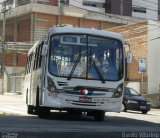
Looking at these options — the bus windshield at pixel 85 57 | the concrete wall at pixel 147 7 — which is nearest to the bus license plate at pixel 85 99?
the bus windshield at pixel 85 57

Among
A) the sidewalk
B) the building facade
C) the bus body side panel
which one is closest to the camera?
the bus body side panel

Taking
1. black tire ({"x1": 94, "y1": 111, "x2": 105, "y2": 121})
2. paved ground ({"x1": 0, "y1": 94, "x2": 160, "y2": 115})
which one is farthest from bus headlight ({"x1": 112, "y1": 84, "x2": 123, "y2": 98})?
paved ground ({"x1": 0, "y1": 94, "x2": 160, "y2": 115})

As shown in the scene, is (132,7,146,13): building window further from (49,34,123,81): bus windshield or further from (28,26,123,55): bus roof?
(49,34,123,81): bus windshield

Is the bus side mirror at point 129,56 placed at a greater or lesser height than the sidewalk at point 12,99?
greater

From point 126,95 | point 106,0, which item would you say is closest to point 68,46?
point 126,95

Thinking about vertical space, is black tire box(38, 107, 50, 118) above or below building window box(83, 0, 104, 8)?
below

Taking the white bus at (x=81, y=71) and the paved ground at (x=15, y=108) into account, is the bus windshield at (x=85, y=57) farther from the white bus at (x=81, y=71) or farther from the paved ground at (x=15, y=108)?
the paved ground at (x=15, y=108)

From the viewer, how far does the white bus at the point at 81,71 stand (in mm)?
16641

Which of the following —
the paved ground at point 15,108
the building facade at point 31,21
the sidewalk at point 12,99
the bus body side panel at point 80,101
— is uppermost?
the building facade at point 31,21

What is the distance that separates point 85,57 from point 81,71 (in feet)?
1.67

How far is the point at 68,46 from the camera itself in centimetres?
1702

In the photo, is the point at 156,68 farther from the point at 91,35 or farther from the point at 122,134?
the point at 122,134

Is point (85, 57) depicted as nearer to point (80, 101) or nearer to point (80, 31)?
point (80, 31)

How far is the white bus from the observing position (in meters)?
16.6
